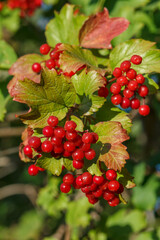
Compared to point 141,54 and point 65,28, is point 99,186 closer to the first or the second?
point 141,54

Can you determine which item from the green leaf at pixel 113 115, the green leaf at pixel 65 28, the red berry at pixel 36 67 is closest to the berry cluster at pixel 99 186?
the green leaf at pixel 113 115

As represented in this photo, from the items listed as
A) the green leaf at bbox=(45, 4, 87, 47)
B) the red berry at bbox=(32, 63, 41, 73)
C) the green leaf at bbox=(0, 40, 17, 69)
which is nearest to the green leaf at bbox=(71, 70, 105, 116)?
the red berry at bbox=(32, 63, 41, 73)

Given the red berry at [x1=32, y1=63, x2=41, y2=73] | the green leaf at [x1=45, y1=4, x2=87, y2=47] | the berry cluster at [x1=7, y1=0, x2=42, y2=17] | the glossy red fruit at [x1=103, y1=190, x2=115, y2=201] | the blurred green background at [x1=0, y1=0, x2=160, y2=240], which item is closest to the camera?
the glossy red fruit at [x1=103, y1=190, x2=115, y2=201]

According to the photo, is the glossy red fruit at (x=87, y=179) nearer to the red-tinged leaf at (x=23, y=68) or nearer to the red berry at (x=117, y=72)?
the red berry at (x=117, y=72)

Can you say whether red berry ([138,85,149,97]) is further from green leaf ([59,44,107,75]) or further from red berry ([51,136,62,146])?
red berry ([51,136,62,146])

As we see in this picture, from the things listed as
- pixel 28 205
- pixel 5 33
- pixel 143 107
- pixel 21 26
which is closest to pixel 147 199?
pixel 143 107

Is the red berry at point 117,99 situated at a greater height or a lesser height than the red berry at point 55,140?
greater

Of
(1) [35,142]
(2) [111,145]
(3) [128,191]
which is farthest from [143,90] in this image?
(3) [128,191]
